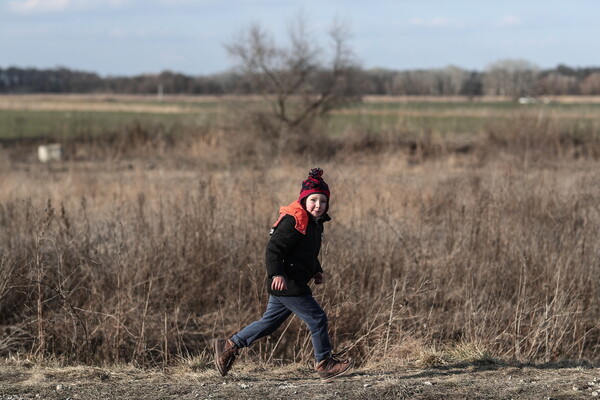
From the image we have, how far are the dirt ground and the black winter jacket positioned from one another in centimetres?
70

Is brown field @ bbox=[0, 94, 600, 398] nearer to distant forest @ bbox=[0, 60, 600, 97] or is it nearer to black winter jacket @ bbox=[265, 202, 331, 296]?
black winter jacket @ bbox=[265, 202, 331, 296]

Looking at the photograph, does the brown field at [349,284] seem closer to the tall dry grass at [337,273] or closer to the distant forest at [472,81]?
the tall dry grass at [337,273]

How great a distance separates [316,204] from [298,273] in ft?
1.71

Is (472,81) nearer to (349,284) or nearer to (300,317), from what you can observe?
(349,284)

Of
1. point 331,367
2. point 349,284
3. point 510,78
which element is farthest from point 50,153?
point 510,78

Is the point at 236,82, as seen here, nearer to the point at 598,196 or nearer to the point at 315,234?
the point at 598,196

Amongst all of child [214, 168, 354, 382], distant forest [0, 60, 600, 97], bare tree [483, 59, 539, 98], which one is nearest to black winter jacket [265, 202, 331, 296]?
child [214, 168, 354, 382]

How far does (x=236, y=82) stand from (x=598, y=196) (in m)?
15.3

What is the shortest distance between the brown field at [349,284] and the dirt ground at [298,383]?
0.08 feet

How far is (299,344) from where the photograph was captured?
832 cm

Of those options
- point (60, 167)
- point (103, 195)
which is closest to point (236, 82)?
point (60, 167)

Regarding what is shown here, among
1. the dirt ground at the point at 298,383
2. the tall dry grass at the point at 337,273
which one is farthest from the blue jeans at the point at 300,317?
the tall dry grass at the point at 337,273

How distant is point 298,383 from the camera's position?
5.42 m

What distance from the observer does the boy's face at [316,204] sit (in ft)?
16.7
